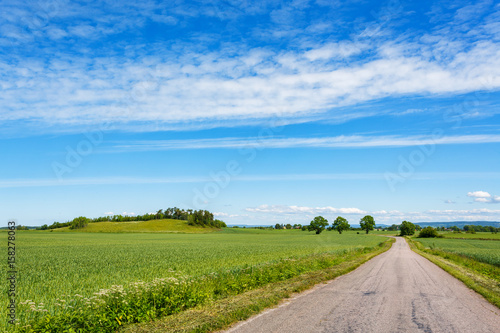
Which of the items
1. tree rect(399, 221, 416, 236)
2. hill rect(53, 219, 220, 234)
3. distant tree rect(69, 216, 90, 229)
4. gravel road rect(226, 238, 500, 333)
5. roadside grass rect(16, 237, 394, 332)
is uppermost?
roadside grass rect(16, 237, 394, 332)

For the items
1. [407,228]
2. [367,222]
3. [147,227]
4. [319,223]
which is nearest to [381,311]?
[147,227]

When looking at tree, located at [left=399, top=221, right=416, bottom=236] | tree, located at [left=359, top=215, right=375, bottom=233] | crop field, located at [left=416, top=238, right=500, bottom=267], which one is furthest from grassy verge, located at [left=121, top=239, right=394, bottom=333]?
tree, located at [left=359, top=215, right=375, bottom=233]

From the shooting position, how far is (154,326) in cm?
851

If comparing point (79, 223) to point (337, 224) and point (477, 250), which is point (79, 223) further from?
point (477, 250)

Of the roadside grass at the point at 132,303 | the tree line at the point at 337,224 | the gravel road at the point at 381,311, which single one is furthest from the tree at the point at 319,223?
the roadside grass at the point at 132,303

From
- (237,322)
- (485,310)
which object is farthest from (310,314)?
(485,310)

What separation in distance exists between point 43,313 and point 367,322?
9066 millimetres

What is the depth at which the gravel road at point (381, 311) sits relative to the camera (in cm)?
850

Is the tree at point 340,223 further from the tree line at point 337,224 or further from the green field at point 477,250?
the green field at point 477,250

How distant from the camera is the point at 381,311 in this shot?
10.2 meters

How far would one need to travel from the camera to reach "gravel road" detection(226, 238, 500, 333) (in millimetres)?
8500

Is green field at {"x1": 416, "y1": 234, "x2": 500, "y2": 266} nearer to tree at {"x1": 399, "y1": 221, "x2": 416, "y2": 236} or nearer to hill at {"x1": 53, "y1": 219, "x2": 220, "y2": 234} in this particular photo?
tree at {"x1": 399, "y1": 221, "x2": 416, "y2": 236}

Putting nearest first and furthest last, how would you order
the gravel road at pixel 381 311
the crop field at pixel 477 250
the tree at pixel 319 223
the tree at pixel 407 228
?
the gravel road at pixel 381 311 → the crop field at pixel 477 250 → the tree at pixel 407 228 → the tree at pixel 319 223

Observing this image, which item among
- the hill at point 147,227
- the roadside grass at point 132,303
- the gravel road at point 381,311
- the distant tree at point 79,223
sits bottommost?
the hill at point 147,227
